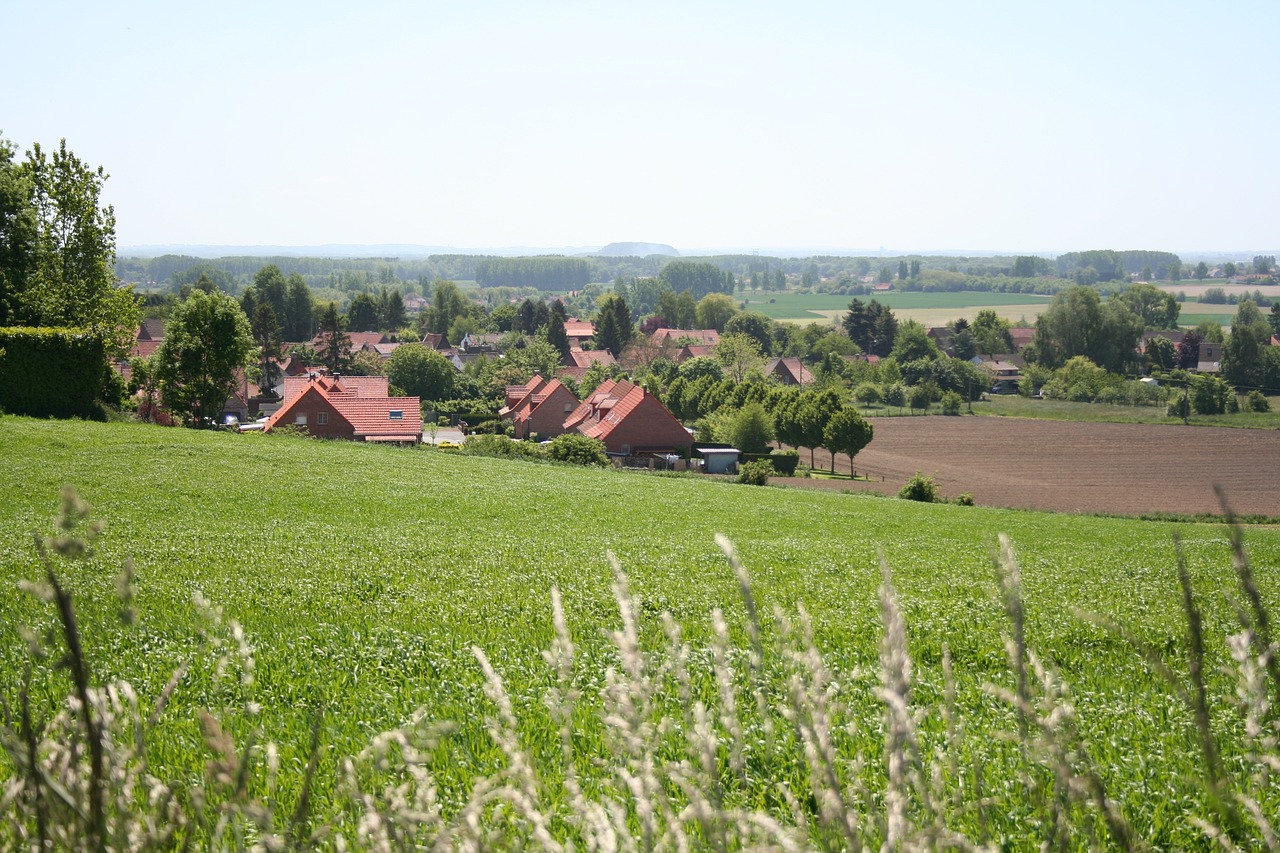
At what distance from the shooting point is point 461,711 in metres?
6.44

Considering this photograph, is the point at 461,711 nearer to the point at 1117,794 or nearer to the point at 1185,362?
the point at 1117,794

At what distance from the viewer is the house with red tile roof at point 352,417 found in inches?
1857

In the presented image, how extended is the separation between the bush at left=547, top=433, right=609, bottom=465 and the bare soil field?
8.20 meters

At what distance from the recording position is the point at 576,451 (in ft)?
136

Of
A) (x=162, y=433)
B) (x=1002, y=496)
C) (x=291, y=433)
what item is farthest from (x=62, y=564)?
(x=1002, y=496)

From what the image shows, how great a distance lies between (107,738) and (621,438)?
164ft

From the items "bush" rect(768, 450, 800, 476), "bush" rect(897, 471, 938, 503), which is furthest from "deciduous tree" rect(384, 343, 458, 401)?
"bush" rect(897, 471, 938, 503)

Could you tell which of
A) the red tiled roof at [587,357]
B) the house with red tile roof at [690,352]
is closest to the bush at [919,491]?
the house with red tile roof at [690,352]

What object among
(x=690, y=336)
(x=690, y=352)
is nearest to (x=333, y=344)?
(x=690, y=352)

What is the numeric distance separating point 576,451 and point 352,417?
1316cm

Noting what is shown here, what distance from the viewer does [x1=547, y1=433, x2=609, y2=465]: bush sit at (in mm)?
41312

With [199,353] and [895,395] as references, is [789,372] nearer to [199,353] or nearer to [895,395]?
[895,395]

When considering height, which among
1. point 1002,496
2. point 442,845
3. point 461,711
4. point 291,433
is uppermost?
point 442,845

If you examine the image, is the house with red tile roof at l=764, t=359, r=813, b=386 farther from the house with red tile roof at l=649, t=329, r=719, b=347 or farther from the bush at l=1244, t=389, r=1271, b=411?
the bush at l=1244, t=389, r=1271, b=411
